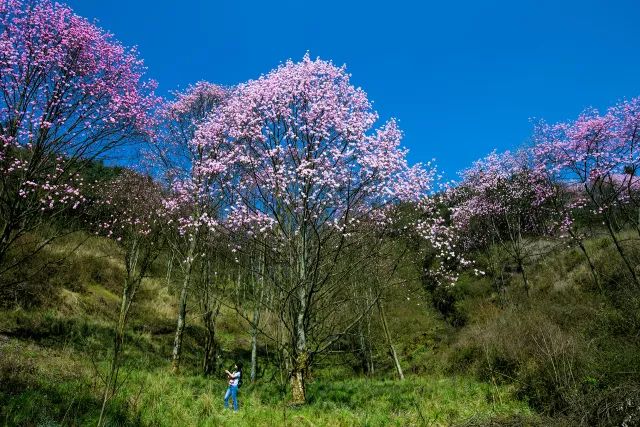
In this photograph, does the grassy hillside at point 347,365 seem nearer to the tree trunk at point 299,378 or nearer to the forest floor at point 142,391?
the forest floor at point 142,391

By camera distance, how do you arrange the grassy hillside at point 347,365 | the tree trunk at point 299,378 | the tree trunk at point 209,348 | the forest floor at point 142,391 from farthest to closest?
the tree trunk at point 209,348, the tree trunk at point 299,378, the grassy hillside at point 347,365, the forest floor at point 142,391

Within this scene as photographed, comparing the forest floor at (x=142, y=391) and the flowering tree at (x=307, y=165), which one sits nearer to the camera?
the forest floor at (x=142, y=391)

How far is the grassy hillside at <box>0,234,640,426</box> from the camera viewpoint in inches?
340

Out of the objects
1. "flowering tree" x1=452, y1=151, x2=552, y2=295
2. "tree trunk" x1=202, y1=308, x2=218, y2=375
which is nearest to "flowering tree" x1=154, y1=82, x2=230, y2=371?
"tree trunk" x1=202, y1=308, x2=218, y2=375

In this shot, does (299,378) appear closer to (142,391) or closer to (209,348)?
(142,391)

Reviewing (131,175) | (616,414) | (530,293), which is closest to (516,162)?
(530,293)

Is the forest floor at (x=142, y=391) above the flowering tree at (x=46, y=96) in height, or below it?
below

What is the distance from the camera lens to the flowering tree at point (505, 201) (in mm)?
24328

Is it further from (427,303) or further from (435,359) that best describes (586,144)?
(427,303)

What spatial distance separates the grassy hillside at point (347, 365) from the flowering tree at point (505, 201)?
3101 millimetres

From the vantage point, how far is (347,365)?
25688 mm

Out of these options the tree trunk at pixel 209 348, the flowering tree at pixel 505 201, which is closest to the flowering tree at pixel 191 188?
the tree trunk at pixel 209 348

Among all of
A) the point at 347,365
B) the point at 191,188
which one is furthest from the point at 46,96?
the point at 347,365

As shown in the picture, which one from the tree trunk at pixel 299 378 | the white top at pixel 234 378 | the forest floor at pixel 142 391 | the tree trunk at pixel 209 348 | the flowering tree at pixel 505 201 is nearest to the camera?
the forest floor at pixel 142 391
